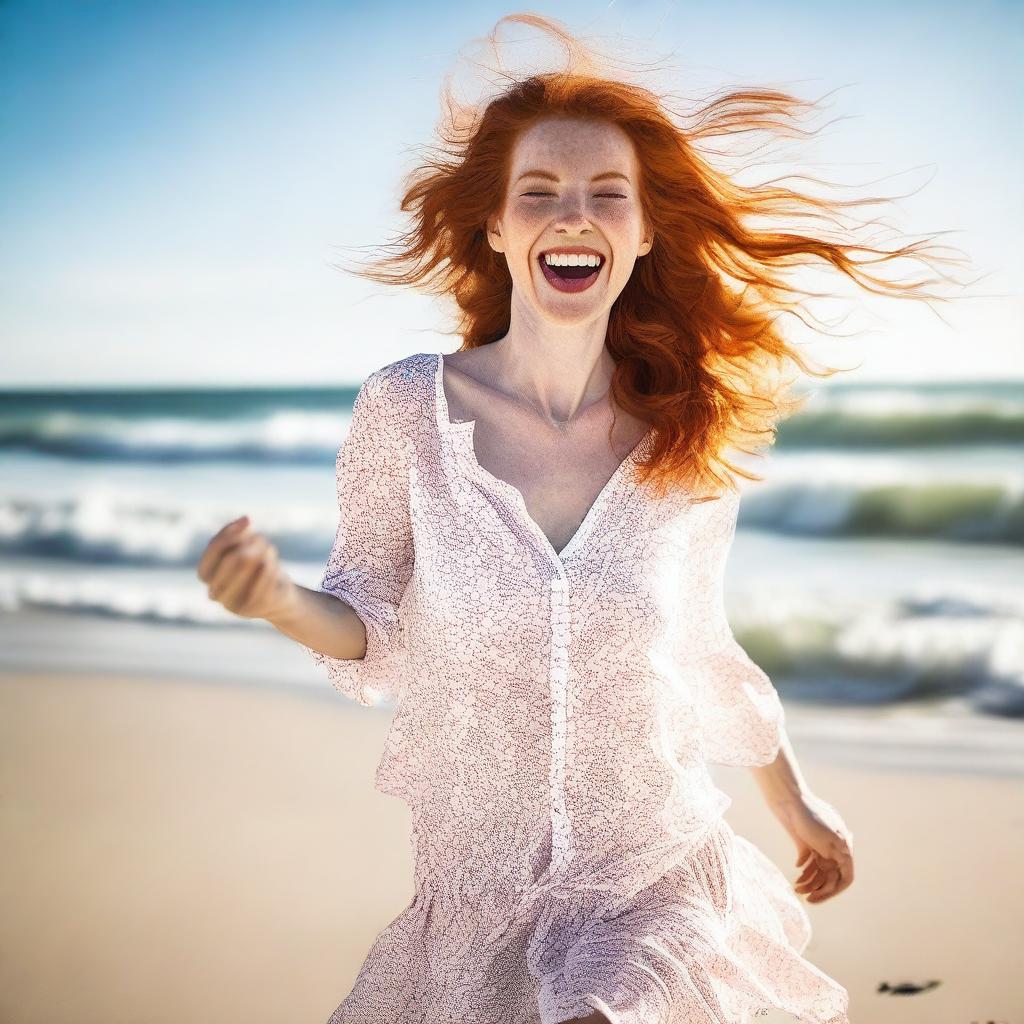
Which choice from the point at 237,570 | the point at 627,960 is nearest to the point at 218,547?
the point at 237,570

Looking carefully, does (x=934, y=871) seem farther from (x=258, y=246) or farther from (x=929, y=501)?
(x=258, y=246)

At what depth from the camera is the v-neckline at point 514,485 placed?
199 centimetres

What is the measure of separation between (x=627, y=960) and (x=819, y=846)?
61cm

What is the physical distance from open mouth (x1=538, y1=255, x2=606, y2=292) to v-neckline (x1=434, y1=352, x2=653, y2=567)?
26cm

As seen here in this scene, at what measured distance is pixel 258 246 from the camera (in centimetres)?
983

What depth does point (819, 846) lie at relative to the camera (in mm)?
2246

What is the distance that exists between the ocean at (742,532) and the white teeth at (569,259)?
560 mm

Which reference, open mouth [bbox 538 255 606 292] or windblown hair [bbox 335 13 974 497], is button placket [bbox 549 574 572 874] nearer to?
windblown hair [bbox 335 13 974 497]

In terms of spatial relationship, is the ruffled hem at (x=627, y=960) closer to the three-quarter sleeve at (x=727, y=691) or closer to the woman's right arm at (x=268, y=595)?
the three-quarter sleeve at (x=727, y=691)

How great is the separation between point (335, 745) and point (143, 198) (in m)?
6.40

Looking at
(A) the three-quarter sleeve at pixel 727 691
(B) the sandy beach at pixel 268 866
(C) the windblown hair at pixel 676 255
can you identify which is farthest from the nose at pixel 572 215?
(B) the sandy beach at pixel 268 866

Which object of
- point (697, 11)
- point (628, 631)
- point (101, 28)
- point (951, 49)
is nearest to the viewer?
point (628, 631)

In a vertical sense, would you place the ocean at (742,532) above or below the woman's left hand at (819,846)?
below

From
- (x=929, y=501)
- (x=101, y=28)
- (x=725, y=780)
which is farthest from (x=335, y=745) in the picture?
(x=101, y=28)
